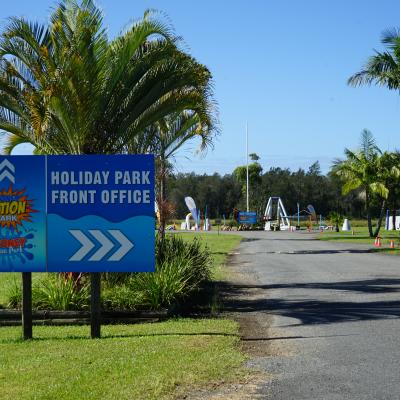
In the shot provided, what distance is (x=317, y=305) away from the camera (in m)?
12.3

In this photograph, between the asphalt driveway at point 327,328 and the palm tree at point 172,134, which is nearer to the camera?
the asphalt driveway at point 327,328

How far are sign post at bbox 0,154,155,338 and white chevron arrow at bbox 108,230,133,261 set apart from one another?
0.01 m

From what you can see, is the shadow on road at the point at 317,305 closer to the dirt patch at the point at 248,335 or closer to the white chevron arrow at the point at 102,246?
the dirt patch at the point at 248,335

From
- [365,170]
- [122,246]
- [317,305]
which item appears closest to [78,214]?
[122,246]

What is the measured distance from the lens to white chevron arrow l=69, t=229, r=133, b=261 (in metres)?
8.95

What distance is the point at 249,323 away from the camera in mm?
10578

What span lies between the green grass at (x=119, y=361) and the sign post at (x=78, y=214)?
0.69 m

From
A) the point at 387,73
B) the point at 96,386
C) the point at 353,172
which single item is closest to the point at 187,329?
the point at 96,386

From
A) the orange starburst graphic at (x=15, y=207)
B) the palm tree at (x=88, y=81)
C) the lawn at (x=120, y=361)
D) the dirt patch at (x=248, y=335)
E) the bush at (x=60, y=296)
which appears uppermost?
the palm tree at (x=88, y=81)

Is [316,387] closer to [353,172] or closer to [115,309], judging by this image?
[115,309]

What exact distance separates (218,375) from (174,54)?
7455 mm

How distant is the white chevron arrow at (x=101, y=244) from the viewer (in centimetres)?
895

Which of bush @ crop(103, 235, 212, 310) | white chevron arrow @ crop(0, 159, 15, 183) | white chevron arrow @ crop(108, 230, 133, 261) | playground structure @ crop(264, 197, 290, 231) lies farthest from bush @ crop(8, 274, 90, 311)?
playground structure @ crop(264, 197, 290, 231)

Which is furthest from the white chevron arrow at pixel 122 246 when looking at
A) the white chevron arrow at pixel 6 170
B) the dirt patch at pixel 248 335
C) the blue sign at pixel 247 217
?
the blue sign at pixel 247 217
